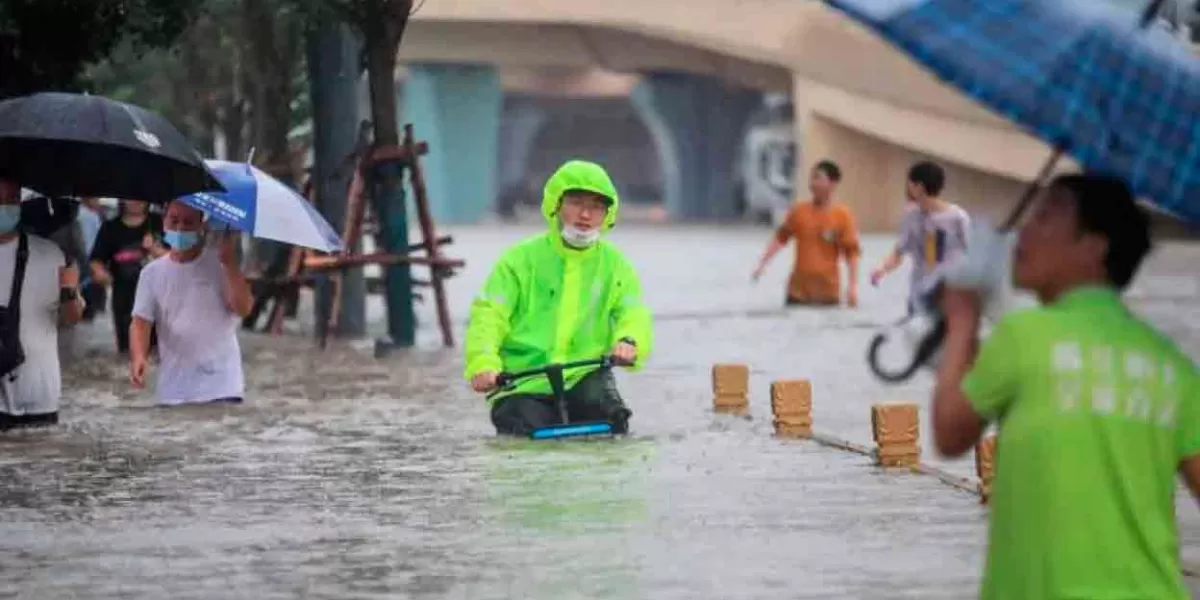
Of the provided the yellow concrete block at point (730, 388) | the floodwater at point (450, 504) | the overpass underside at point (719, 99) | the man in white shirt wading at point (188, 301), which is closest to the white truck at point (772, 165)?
the overpass underside at point (719, 99)

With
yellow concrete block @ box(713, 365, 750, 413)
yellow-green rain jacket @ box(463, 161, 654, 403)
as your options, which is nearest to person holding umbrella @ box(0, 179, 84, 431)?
yellow-green rain jacket @ box(463, 161, 654, 403)

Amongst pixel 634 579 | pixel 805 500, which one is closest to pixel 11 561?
pixel 634 579

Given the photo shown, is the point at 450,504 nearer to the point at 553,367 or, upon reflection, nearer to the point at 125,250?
the point at 553,367

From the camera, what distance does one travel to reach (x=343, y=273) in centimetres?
2283

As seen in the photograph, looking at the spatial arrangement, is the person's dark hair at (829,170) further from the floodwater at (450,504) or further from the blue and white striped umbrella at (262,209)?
the blue and white striped umbrella at (262,209)

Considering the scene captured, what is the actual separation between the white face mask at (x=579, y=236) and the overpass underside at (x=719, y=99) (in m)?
38.5

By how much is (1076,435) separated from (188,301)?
32.4ft

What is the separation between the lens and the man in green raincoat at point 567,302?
13.2 metres

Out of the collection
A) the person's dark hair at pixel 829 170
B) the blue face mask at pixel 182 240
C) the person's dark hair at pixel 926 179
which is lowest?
the blue face mask at pixel 182 240

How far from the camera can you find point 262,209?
1505cm

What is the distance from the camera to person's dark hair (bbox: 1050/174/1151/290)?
5.65 meters

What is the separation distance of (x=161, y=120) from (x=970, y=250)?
951 cm

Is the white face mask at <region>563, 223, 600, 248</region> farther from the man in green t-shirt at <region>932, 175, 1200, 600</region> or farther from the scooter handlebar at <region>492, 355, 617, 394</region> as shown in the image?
the man in green t-shirt at <region>932, 175, 1200, 600</region>

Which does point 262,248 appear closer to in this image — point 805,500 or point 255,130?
point 255,130
